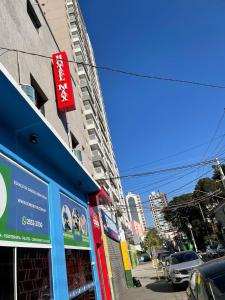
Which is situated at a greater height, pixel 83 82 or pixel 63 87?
pixel 83 82

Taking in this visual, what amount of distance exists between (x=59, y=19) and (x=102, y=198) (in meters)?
39.3

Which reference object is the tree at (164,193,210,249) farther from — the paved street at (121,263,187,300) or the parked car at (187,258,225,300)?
the parked car at (187,258,225,300)

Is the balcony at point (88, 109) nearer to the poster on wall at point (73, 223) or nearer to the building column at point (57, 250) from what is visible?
the poster on wall at point (73, 223)

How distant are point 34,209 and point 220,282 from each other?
12.4 feet

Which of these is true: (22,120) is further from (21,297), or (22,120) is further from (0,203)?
(21,297)

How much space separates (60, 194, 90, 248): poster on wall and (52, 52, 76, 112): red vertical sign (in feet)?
13.8

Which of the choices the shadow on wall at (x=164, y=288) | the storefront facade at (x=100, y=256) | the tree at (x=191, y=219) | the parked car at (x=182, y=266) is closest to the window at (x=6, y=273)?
the storefront facade at (x=100, y=256)

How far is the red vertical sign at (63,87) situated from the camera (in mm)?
12379

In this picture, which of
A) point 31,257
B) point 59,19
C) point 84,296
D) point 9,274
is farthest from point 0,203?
point 59,19

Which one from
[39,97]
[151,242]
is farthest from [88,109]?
[39,97]

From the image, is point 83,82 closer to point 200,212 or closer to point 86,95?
point 86,95

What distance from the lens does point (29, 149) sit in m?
6.95

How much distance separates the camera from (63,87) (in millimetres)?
12703

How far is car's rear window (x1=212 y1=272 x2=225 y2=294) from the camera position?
4.25 m
